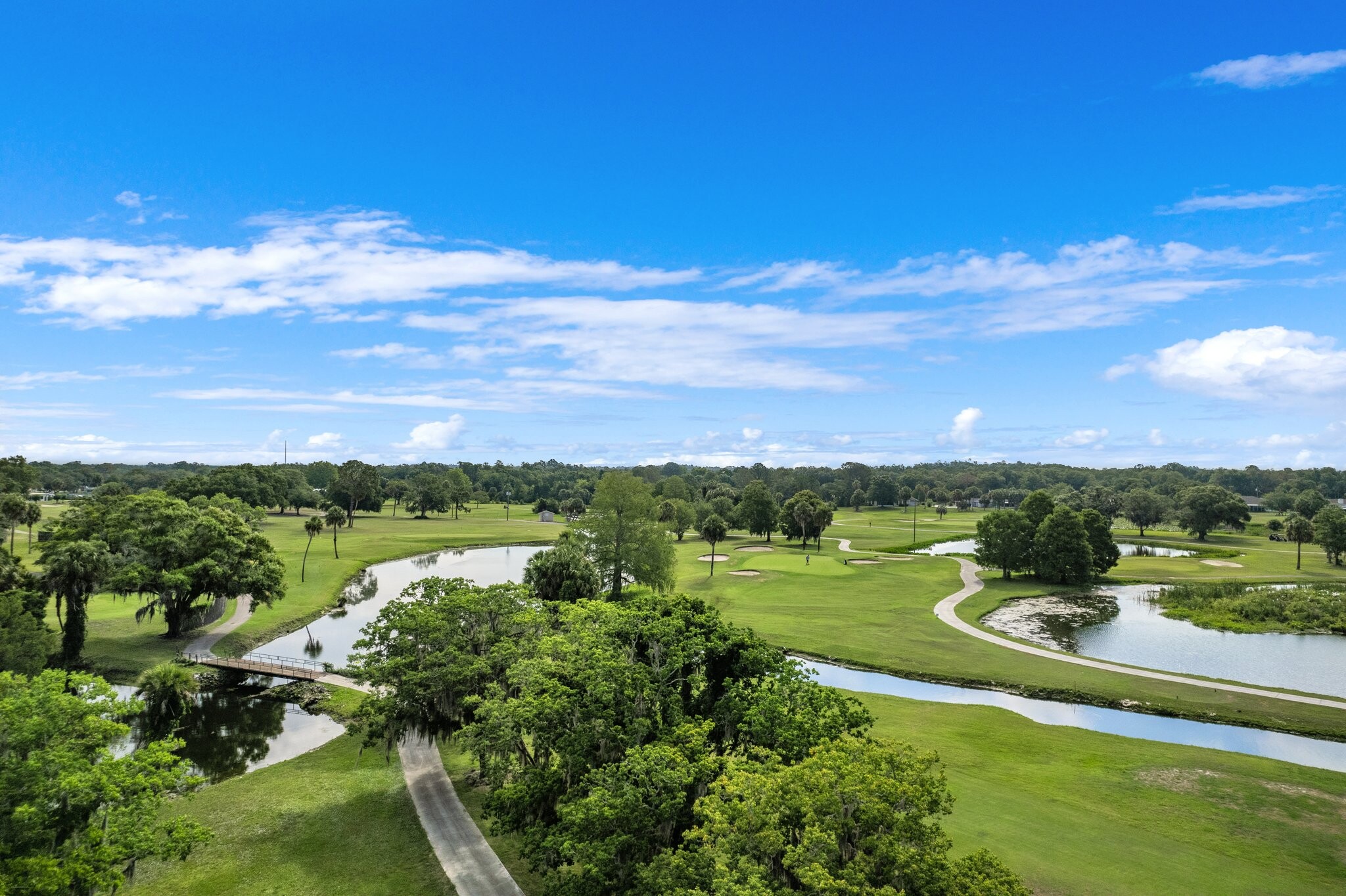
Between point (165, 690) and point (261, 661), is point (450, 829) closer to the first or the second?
point (165, 690)

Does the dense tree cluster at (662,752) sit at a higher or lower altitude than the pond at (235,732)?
higher

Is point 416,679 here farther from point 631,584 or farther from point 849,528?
point 849,528

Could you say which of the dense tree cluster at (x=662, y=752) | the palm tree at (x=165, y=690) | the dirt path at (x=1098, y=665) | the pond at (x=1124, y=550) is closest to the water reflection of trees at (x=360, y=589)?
the palm tree at (x=165, y=690)

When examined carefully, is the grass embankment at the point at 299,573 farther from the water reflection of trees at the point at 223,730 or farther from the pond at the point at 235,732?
the water reflection of trees at the point at 223,730

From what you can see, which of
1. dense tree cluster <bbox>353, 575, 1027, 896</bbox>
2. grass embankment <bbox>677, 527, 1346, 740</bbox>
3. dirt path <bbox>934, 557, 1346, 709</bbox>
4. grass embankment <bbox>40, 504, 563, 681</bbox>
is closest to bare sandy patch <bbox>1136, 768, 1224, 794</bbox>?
grass embankment <bbox>677, 527, 1346, 740</bbox>

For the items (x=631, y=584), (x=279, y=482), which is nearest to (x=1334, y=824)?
(x=631, y=584)

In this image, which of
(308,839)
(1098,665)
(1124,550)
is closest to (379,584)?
(308,839)
